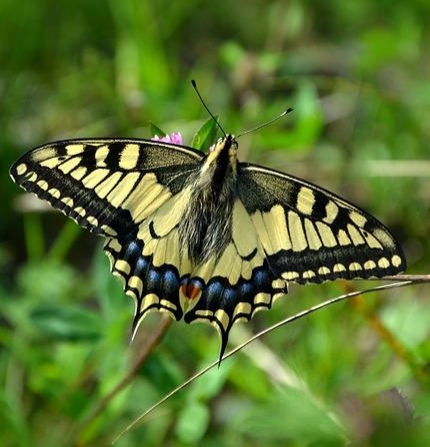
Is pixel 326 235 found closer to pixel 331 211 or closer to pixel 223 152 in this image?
pixel 331 211

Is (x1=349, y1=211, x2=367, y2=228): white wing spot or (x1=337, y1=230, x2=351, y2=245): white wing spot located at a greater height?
(x1=349, y1=211, x2=367, y2=228): white wing spot

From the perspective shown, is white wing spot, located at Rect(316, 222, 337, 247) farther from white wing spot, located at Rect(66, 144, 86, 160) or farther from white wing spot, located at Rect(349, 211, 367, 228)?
white wing spot, located at Rect(66, 144, 86, 160)

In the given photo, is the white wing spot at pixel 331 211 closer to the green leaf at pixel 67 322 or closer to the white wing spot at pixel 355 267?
the white wing spot at pixel 355 267

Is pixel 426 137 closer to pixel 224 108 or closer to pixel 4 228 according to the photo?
pixel 224 108

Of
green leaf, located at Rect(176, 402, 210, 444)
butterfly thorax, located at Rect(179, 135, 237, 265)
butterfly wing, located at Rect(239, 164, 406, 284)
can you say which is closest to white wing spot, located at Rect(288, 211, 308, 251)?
butterfly wing, located at Rect(239, 164, 406, 284)

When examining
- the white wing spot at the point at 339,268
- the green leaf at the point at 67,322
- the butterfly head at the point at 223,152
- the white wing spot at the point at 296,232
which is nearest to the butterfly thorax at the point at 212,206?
the butterfly head at the point at 223,152

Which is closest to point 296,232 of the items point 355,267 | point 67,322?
point 355,267
